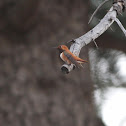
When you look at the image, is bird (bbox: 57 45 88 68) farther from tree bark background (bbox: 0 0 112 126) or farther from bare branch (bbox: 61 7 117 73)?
tree bark background (bbox: 0 0 112 126)

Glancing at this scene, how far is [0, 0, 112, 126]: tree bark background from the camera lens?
209cm

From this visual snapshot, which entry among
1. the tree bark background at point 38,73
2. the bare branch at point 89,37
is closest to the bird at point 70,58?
the bare branch at point 89,37

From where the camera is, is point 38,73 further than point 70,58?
Yes

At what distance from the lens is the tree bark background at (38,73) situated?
2.09m

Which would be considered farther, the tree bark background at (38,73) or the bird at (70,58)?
the tree bark background at (38,73)

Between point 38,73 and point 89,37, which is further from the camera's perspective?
point 38,73

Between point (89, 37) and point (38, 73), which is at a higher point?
point (38, 73)

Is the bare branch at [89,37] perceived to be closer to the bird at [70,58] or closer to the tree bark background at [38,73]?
the bird at [70,58]

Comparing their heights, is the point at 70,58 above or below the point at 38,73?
below

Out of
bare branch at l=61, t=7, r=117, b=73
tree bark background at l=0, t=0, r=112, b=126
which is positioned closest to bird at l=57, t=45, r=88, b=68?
bare branch at l=61, t=7, r=117, b=73

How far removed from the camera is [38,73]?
215 centimetres

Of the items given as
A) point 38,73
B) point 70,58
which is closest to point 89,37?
point 70,58

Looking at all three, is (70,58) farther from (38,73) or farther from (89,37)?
(38,73)

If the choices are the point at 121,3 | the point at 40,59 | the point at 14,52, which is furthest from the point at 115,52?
the point at 121,3
